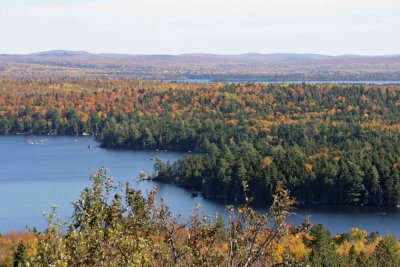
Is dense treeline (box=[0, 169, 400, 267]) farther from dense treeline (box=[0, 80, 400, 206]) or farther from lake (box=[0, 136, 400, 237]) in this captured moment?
dense treeline (box=[0, 80, 400, 206])

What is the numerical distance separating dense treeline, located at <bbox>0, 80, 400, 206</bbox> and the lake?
7.67ft

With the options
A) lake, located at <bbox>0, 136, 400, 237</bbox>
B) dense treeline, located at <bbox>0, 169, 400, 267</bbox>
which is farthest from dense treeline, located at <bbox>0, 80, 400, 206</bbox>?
dense treeline, located at <bbox>0, 169, 400, 267</bbox>

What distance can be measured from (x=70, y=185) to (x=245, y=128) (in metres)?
25.3

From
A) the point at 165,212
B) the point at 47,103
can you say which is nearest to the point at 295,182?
the point at 165,212

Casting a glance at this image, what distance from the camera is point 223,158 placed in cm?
5372

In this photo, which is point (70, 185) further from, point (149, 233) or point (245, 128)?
point (149, 233)

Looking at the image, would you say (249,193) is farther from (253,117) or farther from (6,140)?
(6,140)

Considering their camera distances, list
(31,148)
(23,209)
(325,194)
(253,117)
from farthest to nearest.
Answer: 1. (253,117)
2. (31,148)
3. (325,194)
4. (23,209)

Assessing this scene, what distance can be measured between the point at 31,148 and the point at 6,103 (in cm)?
3003

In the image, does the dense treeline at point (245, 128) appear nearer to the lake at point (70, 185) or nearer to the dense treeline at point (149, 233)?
the lake at point (70, 185)

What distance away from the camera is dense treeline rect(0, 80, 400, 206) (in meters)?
47.4

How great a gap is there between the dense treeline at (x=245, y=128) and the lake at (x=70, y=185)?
2.34 m

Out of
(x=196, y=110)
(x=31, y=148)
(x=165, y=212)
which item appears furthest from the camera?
(x=196, y=110)

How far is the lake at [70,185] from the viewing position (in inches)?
1532
